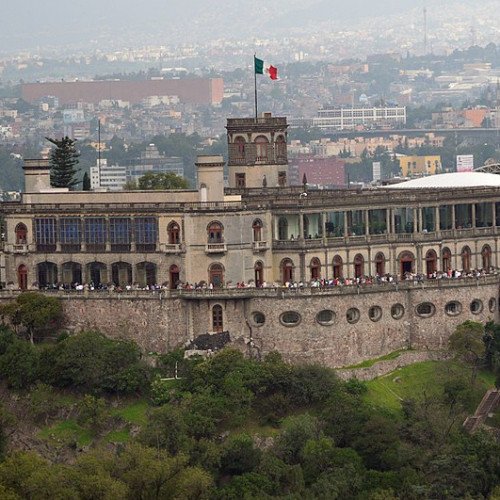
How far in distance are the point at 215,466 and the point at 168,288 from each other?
34.6ft

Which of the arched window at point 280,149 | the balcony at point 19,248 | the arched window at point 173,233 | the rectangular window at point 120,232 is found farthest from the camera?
the arched window at point 280,149

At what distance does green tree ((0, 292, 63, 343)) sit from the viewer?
93250 mm

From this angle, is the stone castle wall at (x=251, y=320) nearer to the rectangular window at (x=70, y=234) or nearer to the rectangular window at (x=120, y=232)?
Result: the rectangular window at (x=120, y=232)

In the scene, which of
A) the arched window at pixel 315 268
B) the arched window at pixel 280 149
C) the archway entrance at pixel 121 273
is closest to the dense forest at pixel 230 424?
the archway entrance at pixel 121 273

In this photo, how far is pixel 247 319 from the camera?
306 feet

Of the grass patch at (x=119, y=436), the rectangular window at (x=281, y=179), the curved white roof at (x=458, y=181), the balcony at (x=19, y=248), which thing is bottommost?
the grass patch at (x=119, y=436)

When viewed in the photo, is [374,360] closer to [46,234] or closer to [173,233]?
[173,233]

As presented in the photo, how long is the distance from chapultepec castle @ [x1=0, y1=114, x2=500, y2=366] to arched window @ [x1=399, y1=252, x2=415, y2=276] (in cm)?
5

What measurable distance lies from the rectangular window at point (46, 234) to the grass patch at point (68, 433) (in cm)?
A: 929

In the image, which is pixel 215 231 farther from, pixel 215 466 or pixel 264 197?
pixel 215 466

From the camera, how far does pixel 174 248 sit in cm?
9431

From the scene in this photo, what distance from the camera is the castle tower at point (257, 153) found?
107375 mm

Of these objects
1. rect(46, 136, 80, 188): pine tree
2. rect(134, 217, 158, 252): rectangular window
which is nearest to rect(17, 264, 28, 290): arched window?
rect(134, 217, 158, 252): rectangular window

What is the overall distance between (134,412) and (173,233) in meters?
8.15
